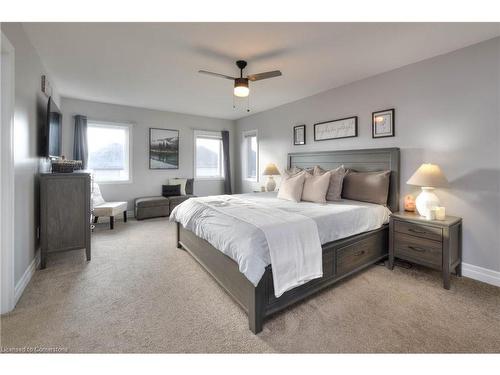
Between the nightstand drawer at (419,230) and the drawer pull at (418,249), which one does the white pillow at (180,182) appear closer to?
the nightstand drawer at (419,230)

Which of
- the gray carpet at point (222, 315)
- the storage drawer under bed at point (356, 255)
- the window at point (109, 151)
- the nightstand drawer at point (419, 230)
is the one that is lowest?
the gray carpet at point (222, 315)

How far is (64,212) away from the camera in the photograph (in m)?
2.86

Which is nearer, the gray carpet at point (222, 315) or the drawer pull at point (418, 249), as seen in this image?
the gray carpet at point (222, 315)

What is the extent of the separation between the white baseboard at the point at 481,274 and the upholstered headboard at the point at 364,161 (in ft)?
3.15

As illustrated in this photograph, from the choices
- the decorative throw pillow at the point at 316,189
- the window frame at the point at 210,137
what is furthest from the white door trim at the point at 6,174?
the window frame at the point at 210,137

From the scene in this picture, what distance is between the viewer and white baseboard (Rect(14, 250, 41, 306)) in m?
2.13

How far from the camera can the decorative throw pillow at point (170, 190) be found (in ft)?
19.4

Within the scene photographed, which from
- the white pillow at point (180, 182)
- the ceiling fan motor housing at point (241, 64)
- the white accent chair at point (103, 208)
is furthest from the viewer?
the white pillow at point (180, 182)

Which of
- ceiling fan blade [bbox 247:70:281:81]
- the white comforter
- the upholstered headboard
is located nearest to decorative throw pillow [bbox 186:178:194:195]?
the white comforter

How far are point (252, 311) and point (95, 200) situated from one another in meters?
4.28

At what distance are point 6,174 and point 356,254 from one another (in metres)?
3.41

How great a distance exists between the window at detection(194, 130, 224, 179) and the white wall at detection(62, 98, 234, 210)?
147 mm

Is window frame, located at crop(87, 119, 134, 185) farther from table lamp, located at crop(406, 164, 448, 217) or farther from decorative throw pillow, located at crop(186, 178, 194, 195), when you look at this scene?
table lamp, located at crop(406, 164, 448, 217)
